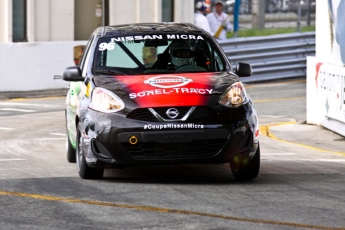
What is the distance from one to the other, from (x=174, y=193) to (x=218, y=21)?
16.7 metres

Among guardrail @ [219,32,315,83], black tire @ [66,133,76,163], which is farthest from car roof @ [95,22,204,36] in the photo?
guardrail @ [219,32,315,83]

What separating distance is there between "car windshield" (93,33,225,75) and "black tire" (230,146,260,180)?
123 centimetres

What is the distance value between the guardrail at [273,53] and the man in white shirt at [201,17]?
27.9 inches

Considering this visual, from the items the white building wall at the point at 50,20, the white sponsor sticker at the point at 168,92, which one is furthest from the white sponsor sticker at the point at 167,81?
the white building wall at the point at 50,20

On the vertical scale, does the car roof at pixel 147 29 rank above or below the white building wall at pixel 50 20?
above

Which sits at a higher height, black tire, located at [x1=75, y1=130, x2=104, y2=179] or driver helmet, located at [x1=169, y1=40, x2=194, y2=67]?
driver helmet, located at [x1=169, y1=40, x2=194, y2=67]

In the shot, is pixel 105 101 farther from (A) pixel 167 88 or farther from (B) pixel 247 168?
(B) pixel 247 168

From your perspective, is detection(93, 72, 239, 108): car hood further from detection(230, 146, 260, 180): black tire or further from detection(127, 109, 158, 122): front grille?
detection(230, 146, 260, 180): black tire

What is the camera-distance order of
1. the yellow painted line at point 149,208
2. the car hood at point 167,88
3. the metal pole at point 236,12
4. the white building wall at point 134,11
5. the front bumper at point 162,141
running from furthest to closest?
the metal pole at point 236,12
the white building wall at point 134,11
the car hood at point 167,88
the front bumper at point 162,141
the yellow painted line at point 149,208

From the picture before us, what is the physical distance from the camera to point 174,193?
29.7ft

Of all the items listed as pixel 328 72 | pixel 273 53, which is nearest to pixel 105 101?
pixel 328 72

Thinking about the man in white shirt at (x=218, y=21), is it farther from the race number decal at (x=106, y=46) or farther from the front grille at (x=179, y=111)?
the front grille at (x=179, y=111)

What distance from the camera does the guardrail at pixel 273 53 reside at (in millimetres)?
25344

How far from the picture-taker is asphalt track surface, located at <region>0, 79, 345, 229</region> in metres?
7.71
